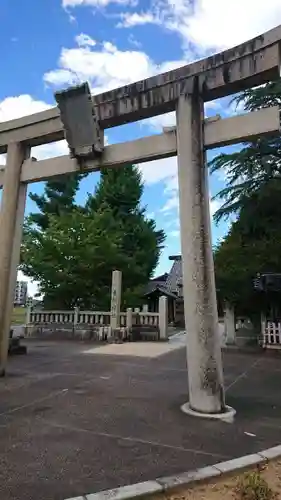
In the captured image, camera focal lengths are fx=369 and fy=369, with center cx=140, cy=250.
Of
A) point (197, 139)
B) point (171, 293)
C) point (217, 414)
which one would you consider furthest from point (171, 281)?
point (217, 414)

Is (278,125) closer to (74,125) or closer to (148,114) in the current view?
(148,114)

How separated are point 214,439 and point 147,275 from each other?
21.5 metres

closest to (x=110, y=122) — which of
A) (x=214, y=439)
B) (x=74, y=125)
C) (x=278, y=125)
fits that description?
(x=74, y=125)

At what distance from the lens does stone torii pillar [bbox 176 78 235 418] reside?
489 cm

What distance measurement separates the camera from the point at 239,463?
3.29 metres

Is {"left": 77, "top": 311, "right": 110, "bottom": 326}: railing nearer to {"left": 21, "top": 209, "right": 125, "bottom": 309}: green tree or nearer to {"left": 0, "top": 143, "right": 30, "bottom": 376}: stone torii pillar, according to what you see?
{"left": 21, "top": 209, "right": 125, "bottom": 309}: green tree

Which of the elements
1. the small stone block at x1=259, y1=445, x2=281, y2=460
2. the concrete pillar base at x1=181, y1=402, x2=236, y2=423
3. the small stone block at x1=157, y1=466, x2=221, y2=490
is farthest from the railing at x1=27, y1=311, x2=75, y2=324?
the small stone block at x1=157, y1=466, x2=221, y2=490

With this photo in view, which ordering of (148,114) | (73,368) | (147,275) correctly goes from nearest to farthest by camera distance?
(148,114), (73,368), (147,275)

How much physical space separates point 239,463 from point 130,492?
3.63 feet

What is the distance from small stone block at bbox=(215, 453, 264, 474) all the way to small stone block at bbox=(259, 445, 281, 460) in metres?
0.07

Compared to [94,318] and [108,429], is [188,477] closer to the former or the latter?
[108,429]

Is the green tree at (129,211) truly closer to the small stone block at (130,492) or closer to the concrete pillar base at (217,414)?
the concrete pillar base at (217,414)

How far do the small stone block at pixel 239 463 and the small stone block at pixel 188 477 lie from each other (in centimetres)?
8

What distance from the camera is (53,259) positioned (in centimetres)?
1758
